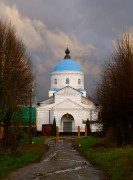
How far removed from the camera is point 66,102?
74438 millimetres

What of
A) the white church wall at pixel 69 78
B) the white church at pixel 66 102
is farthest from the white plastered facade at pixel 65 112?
the white church wall at pixel 69 78

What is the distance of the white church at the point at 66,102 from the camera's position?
241 feet

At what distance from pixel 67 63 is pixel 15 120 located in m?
56.3

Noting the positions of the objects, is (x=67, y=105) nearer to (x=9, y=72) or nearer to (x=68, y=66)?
(x=68, y=66)

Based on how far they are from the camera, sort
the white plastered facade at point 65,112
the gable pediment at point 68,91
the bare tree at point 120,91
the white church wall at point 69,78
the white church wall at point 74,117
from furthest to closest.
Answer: the white church wall at point 69,78 → the gable pediment at point 68,91 → the white plastered facade at point 65,112 → the white church wall at point 74,117 → the bare tree at point 120,91

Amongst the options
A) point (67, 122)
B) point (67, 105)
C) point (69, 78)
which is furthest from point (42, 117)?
point (69, 78)

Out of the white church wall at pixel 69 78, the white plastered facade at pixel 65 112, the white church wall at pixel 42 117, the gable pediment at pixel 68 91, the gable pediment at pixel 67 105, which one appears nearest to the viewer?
the white plastered facade at pixel 65 112

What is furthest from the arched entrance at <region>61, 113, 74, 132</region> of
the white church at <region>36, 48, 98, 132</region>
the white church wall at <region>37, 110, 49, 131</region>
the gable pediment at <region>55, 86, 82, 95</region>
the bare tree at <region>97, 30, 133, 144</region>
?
the bare tree at <region>97, 30, 133, 144</region>

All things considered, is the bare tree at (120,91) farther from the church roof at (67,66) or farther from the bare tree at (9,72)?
the church roof at (67,66)

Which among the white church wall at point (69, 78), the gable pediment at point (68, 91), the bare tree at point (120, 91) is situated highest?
the white church wall at point (69, 78)

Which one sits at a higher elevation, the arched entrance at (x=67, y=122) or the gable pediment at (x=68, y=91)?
the gable pediment at (x=68, y=91)

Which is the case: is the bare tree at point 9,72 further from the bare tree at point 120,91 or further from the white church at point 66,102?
the white church at point 66,102

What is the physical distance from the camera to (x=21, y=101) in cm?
3144

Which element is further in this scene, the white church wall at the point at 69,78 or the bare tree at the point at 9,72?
the white church wall at the point at 69,78
